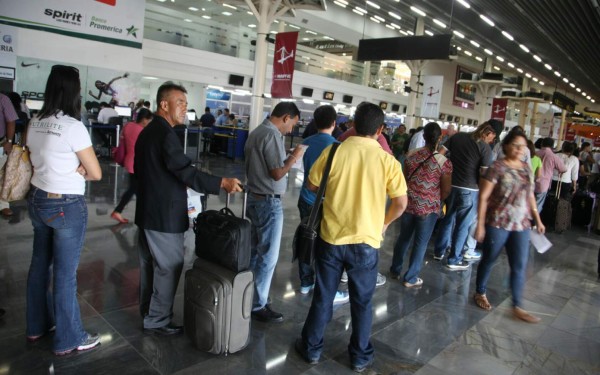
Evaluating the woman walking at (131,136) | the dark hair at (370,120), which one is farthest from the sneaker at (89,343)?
the woman walking at (131,136)

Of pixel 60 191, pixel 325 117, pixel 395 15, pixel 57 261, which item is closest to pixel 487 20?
pixel 395 15

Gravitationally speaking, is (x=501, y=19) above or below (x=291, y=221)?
above

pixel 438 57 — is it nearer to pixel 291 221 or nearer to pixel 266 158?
pixel 291 221

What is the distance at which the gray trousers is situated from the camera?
8.58ft

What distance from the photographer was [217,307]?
97.9 inches

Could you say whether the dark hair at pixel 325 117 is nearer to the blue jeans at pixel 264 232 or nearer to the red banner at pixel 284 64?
the blue jeans at pixel 264 232

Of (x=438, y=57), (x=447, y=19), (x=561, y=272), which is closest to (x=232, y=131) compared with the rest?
(x=438, y=57)

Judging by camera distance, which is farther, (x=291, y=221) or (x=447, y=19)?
(x=447, y=19)

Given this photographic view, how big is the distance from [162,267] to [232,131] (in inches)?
452

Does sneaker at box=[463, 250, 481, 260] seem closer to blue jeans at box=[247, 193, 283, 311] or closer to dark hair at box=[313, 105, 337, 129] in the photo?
dark hair at box=[313, 105, 337, 129]

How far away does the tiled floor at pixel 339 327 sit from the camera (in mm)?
2525

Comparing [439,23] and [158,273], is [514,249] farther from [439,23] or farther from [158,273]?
[439,23]

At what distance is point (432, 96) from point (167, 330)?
14847 millimetres

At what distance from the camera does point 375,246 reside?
2457 mm
